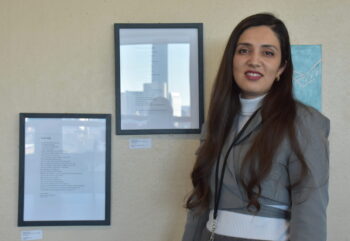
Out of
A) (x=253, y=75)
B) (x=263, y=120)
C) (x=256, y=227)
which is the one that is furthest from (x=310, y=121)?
(x=256, y=227)

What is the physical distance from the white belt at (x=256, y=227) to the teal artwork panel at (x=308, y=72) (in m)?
0.64

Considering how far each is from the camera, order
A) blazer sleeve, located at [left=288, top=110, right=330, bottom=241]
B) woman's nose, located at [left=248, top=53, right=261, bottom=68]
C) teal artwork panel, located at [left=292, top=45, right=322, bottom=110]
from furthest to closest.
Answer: teal artwork panel, located at [left=292, top=45, right=322, bottom=110]
woman's nose, located at [left=248, top=53, right=261, bottom=68]
blazer sleeve, located at [left=288, top=110, right=330, bottom=241]

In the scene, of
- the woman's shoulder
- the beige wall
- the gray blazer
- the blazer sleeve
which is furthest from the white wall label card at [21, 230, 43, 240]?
the woman's shoulder

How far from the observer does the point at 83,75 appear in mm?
1511

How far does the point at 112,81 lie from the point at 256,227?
2.85 feet

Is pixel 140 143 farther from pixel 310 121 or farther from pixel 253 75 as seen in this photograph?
pixel 310 121

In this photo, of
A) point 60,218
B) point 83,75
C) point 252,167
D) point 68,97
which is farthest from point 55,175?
point 252,167

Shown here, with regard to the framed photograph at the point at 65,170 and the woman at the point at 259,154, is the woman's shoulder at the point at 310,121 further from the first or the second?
the framed photograph at the point at 65,170

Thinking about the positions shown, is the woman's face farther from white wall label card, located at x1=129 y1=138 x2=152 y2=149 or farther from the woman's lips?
white wall label card, located at x1=129 y1=138 x2=152 y2=149

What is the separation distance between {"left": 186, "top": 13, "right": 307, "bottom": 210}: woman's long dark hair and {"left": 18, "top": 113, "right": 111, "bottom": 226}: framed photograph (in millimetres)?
467

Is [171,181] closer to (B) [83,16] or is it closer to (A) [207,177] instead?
(A) [207,177]

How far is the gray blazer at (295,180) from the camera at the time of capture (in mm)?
981

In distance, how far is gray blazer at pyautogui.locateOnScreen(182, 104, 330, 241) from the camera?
38.6 inches

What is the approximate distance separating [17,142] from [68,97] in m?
0.31
